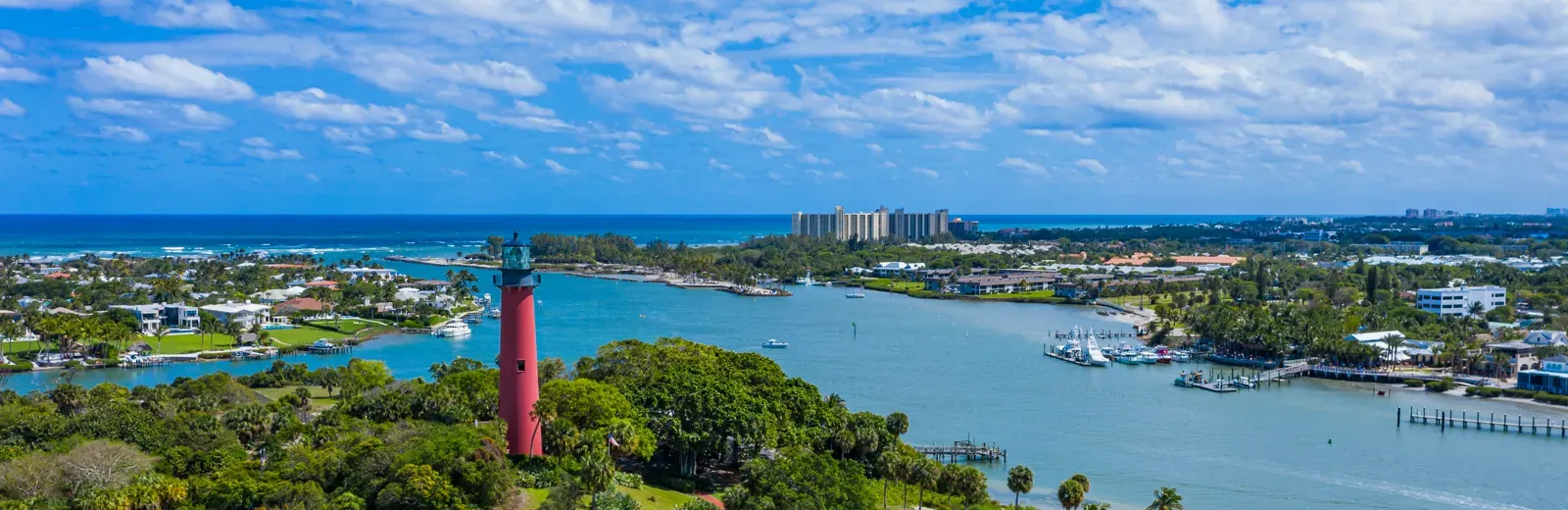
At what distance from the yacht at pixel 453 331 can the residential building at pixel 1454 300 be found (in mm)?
60315

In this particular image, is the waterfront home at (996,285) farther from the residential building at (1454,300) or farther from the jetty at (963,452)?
the jetty at (963,452)

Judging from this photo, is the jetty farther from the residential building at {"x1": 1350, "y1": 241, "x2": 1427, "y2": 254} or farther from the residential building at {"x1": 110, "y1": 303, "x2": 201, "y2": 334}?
the residential building at {"x1": 1350, "y1": 241, "x2": 1427, "y2": 254}

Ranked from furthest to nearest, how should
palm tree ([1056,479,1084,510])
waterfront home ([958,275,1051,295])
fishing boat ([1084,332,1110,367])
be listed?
waterfront home ([958,275,1051,295]), fishing boat ([1084,332,1110,367]), palm tree ([1056,479,1084,510])

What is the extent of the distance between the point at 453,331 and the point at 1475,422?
5233 cm

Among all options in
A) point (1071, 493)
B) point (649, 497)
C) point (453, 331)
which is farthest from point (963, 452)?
point (453, 331)

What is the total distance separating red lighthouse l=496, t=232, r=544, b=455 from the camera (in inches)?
984

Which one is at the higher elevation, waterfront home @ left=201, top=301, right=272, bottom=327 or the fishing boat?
waterfront home @ left=201, top=301, right=272, bottom=327

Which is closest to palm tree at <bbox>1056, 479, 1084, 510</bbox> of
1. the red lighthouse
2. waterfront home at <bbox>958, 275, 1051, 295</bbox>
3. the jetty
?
the red lighthouse

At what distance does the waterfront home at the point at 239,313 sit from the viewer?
69688 millimetres

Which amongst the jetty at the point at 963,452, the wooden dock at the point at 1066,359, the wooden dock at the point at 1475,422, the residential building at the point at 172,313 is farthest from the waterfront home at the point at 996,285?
the jetty at the point at 963,452

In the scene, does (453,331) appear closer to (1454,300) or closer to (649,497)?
(649,497)

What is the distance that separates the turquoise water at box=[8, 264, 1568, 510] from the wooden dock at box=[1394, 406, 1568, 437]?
80cm

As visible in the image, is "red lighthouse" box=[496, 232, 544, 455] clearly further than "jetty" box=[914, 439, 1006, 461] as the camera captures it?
No

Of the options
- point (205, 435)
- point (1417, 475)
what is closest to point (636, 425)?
point (205, 435)
